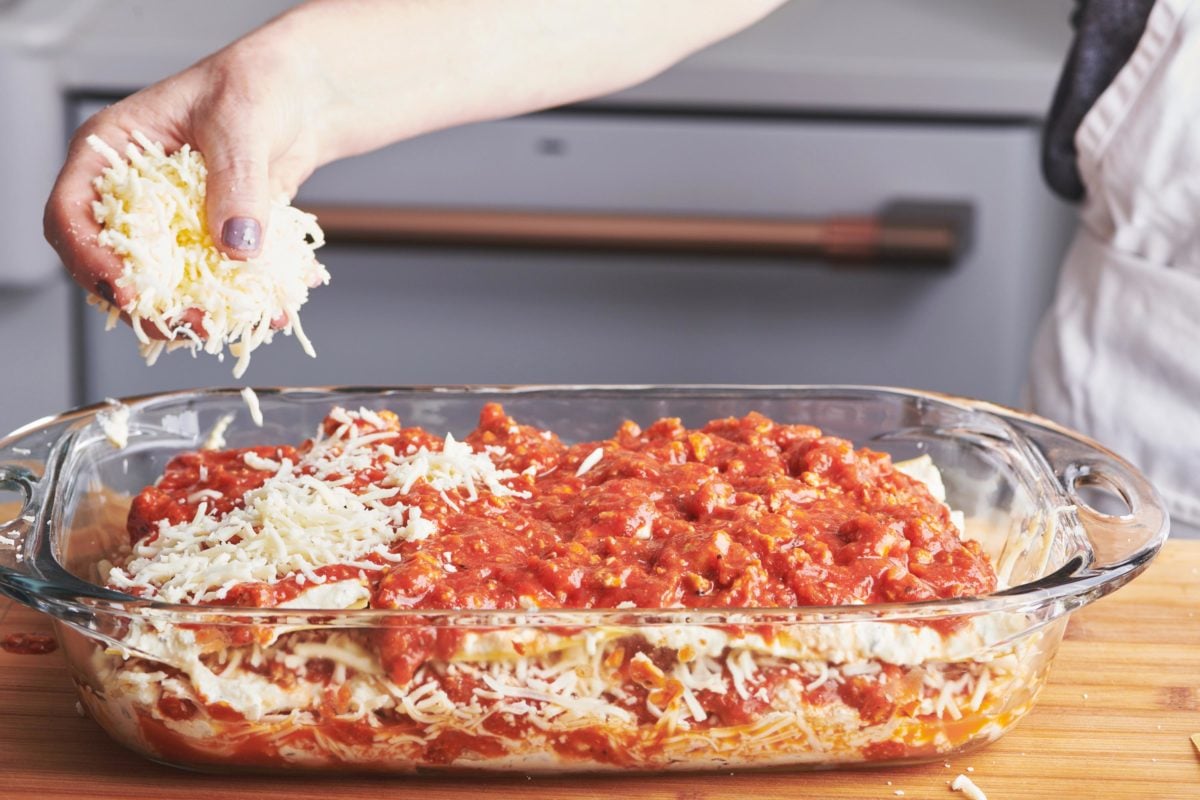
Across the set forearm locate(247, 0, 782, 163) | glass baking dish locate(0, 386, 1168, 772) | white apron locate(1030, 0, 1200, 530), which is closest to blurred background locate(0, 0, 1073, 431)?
white apron locate(1030, 0, 1200, 530)

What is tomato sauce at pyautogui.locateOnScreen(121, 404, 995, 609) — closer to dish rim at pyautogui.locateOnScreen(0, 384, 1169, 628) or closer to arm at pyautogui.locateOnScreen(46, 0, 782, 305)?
dish rim at pyautogui.locateOnScreen(0, 384, 1169, 628)

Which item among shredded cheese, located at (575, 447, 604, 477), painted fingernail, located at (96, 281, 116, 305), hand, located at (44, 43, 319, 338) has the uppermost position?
hand, located at (44, 43, 319, 338)

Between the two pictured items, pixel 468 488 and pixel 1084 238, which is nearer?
pixel 468 488

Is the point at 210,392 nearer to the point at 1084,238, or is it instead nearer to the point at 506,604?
the point at 506,604

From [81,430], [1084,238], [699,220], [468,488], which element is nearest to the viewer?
[468,488]

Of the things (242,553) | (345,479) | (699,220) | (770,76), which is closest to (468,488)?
(345,479)

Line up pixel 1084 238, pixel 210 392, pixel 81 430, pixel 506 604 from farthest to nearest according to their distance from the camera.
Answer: pixel 1084 238
pixel 210 392
pixel 81 430
pixel 506 604
